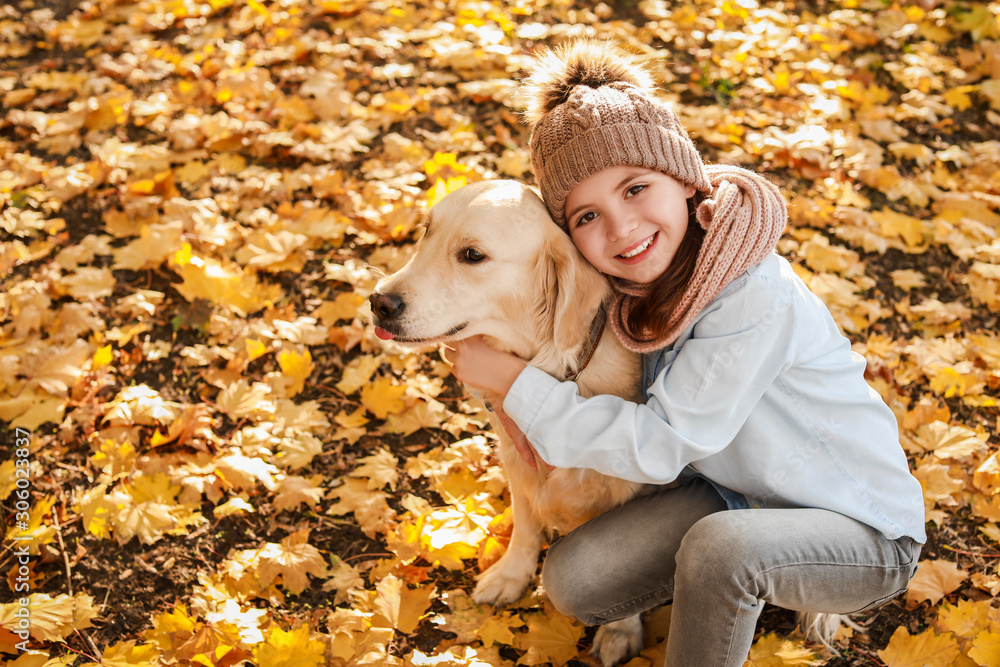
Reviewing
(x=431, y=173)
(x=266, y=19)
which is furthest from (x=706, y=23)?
(x=266, y=19)

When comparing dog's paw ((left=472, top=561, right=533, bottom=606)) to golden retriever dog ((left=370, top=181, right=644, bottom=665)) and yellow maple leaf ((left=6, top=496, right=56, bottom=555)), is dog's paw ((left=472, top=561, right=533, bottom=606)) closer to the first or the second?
golden retriever dog ((left=370, top=181, right=644, bottom=665))

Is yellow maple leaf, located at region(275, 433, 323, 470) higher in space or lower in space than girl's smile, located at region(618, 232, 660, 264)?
lower

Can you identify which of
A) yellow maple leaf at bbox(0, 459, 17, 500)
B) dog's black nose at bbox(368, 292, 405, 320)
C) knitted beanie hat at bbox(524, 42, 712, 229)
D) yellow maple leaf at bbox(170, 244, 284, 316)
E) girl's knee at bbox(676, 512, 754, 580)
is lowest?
yellow maple leaf at bbox(0, 459, 17, 500)

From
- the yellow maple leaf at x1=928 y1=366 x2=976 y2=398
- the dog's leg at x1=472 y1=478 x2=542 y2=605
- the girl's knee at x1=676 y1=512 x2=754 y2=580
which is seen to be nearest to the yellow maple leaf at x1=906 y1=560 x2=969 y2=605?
the yellow maple leaf at x1=928 y1=366 x2=976 y2=398

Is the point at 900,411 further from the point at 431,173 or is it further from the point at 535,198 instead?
the point at 431,173

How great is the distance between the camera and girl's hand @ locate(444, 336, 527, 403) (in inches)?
80.5

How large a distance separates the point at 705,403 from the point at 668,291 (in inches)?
13.3

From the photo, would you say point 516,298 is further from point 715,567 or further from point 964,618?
point 964,618

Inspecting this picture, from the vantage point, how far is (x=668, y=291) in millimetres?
1913

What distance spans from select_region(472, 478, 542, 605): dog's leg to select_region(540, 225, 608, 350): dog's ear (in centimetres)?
64

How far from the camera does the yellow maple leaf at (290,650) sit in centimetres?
206

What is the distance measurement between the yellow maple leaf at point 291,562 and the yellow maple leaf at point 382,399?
2.13 feet

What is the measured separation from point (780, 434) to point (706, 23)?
437 cm

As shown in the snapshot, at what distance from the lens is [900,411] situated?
9.25 feet
